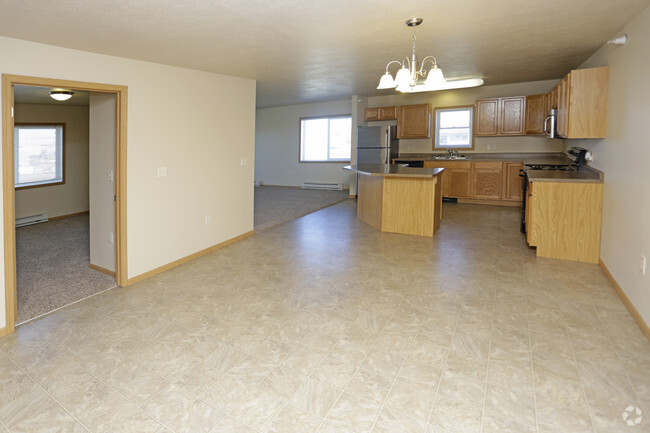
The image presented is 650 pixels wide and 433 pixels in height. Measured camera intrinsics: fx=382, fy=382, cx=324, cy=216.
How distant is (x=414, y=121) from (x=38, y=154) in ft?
23.7

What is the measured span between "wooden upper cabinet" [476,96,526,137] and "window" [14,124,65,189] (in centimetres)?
790

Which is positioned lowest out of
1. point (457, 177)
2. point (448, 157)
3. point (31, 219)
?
point (31, 219)

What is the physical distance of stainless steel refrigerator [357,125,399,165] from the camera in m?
8.41

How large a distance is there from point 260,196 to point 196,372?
737 centimetres

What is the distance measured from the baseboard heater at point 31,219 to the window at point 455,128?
7.72 meters

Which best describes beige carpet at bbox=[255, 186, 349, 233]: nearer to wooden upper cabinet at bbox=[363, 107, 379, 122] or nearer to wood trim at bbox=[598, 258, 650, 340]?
wooden upper cabinet at bbox=[363, 107, 379, 122]

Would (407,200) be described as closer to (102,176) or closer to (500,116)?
(500,116)

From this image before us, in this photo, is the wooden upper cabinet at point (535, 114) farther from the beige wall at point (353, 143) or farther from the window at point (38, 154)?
the window at point (38, 154)

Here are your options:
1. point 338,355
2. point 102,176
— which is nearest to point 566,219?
point 338,355

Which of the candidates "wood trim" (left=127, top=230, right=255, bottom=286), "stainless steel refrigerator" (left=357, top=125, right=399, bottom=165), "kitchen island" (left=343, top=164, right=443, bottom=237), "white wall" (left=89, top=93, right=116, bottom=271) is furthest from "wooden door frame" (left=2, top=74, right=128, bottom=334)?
"stainless steel refrigerator" (left=357, top=125, right=399, bottom=165)

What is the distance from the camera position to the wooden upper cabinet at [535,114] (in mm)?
6861

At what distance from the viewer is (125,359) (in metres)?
2.30

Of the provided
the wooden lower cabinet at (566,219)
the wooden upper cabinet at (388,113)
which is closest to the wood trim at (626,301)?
the wooden lower cabinet at (566,219)

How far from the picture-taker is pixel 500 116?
7320mm
